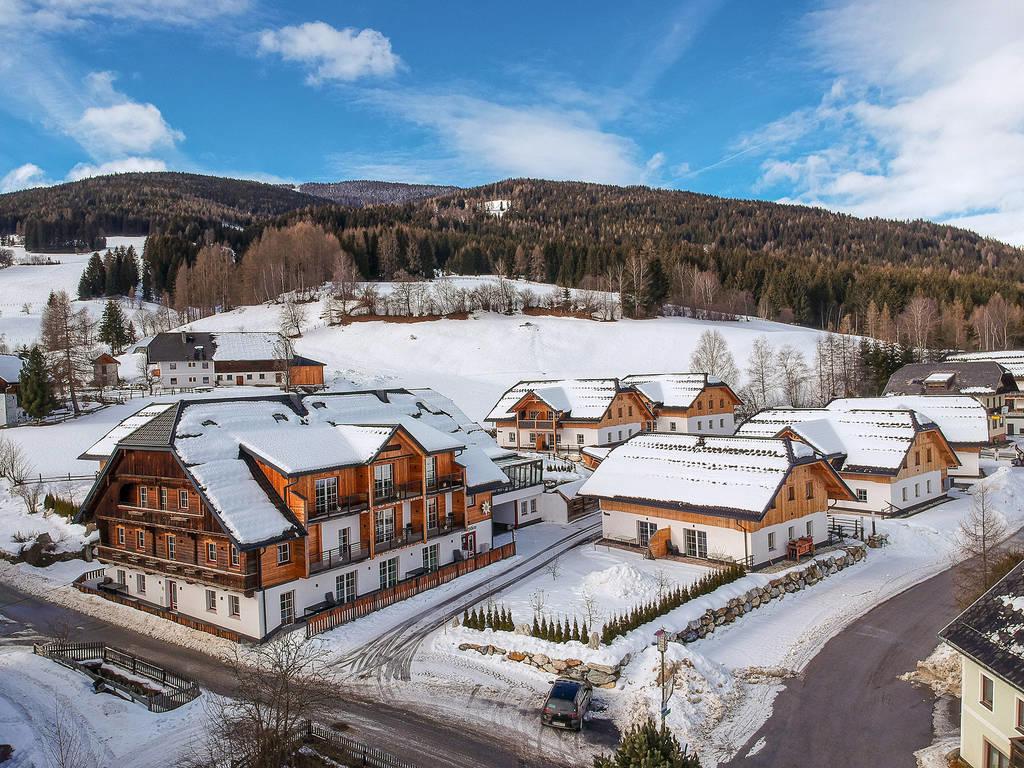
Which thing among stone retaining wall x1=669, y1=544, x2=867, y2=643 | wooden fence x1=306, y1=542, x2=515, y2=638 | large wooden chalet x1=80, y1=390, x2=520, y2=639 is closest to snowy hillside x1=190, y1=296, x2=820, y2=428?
wooden fence x1=306, y1=542, x2=515, y2=638

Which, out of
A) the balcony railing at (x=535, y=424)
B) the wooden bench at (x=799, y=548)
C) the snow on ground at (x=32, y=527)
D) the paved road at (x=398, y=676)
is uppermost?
the balcony railing at (x=535, y=424)

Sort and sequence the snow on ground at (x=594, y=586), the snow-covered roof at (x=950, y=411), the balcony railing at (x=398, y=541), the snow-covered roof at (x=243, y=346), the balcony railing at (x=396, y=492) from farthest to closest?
the snow-covered roof at (x=243, y=346), the snow-covered roof at (x=950, y=411), the balcony railing at (x=396, y=492), the balcony railing at (x=398, y=541), the snow on ground at (x=594, y=586)

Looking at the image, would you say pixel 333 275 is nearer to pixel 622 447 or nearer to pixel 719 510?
pixel 622 447

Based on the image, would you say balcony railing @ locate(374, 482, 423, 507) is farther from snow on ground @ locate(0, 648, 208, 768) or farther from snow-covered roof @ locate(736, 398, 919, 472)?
snow-covered roof @ locate(736, 398, 919, 472)

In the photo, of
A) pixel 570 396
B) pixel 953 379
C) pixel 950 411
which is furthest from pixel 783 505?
pixel 953 379

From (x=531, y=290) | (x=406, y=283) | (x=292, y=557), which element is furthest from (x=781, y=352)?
(x=292, y=557)

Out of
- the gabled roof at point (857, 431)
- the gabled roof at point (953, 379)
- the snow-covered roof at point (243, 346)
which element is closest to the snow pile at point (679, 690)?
the gabled roof at point (857, 431)

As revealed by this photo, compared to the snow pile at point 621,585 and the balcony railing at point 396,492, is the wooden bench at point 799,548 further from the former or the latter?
the balcony railing at point 396,492
